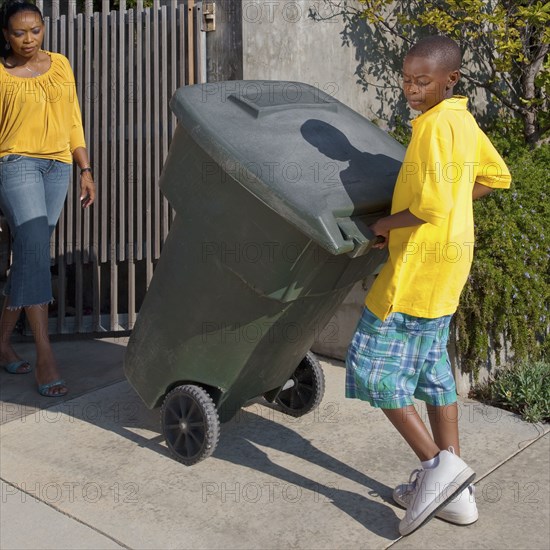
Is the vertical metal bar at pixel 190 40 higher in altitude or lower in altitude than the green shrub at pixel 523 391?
higher

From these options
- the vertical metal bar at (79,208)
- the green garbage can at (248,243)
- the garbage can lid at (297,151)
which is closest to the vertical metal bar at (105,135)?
the vertical metal bar at (79,208)

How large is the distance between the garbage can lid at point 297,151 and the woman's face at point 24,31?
131 centimetres

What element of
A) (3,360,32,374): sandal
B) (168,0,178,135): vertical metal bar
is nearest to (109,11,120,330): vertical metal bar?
(168,0,178,135): vertical metal bar

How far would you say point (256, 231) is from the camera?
3051 mm

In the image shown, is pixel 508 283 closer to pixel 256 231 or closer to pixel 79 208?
pixel 256 231

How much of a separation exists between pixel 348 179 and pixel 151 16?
2572 mm

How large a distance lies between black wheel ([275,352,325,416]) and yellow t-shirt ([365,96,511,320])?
106 centimetres

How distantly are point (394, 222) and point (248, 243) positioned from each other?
1.88 ft

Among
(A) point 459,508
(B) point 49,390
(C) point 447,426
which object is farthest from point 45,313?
(A) point 459,508

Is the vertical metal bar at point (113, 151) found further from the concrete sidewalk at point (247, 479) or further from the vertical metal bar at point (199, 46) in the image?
the concrete sidewalk at point (247, 479)

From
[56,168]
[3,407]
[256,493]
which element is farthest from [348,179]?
[3,407]

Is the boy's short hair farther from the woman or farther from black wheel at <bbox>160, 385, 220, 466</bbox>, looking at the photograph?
the woman

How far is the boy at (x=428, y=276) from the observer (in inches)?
106

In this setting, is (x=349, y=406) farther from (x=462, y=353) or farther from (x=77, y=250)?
(x=77, y=250)
